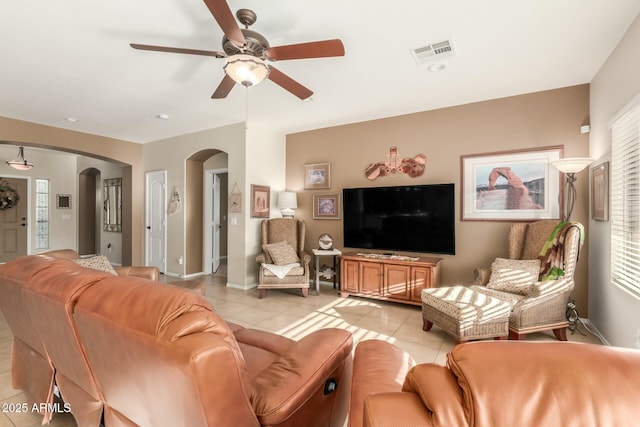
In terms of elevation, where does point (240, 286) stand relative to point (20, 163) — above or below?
below

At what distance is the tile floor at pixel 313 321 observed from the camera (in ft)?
6.83

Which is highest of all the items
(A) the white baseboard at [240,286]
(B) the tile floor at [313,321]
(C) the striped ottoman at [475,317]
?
(C) the striped ottoman at [475,317]

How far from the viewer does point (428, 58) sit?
2.65 m

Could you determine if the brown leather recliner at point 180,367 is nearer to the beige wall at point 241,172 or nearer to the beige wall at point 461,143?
the beige wall at point 461,143

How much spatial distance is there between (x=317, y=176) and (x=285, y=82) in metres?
2.52

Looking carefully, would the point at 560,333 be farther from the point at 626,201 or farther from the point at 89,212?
the point at 89,212

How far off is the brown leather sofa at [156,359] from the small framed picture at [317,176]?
3566mm

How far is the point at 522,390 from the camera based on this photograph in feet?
1.65

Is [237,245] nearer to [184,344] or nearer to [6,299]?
[6,299]

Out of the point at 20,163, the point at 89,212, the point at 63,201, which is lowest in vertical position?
the point at 89,212

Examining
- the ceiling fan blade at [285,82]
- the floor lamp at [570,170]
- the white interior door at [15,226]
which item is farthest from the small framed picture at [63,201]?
the floor lamp at [570,170]

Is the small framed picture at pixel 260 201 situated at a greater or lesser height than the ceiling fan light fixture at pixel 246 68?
lesser

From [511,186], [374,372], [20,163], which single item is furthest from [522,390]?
[20,163]

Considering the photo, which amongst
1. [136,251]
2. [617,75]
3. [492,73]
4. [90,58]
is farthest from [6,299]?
[136,251]
